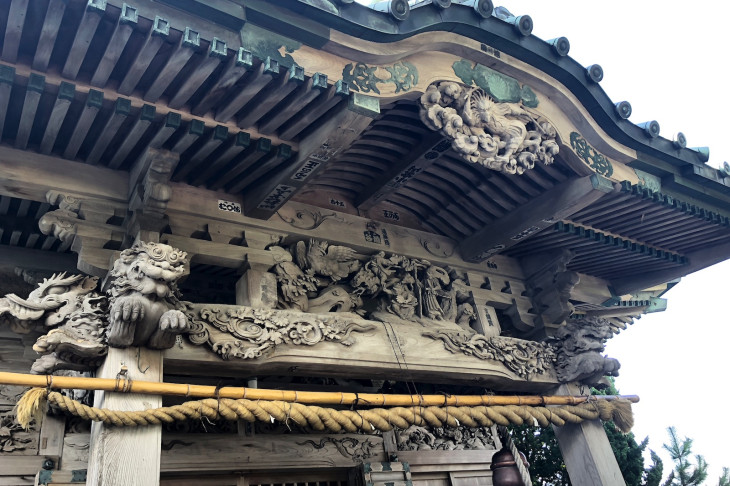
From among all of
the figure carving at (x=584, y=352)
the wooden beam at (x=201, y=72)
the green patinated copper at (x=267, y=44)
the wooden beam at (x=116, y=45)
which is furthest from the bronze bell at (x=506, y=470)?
the wooden beam at (x=116, y=45)

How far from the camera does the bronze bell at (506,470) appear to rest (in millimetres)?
5012

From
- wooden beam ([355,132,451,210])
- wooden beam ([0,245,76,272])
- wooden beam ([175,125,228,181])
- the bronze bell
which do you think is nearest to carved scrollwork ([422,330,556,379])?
the bronze bell

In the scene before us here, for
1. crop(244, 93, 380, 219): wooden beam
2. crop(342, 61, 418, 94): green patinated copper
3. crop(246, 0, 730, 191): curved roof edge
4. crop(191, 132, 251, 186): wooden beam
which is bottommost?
crop(244, 93, 380, 219): wooden beam

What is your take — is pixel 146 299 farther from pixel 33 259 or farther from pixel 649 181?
pixel 649 181

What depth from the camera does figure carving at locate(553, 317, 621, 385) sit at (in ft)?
19.4

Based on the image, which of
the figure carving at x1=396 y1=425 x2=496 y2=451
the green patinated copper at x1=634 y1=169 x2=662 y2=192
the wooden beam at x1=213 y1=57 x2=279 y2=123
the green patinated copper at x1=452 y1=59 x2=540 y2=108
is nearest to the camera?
the wooden beam at x1=213 y1=57 x2=279 y2=123

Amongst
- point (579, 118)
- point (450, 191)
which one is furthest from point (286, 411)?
point (579, 118)

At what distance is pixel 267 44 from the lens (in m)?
3.81

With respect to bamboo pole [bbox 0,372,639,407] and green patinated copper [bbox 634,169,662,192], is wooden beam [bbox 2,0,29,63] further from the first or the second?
green patinated copper [bbox 634,169,662,192]

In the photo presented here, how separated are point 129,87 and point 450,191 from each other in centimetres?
345

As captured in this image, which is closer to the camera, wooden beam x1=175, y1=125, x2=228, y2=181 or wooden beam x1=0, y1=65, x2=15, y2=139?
wooden beam x1=0, y1=65, x2=15, y2=139

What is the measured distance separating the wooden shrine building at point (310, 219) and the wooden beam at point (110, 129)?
2 cm

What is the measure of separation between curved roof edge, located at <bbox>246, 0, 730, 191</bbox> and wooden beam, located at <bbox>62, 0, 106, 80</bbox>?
3.17 feet

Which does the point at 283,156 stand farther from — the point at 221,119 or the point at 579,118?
the point at 579,118
